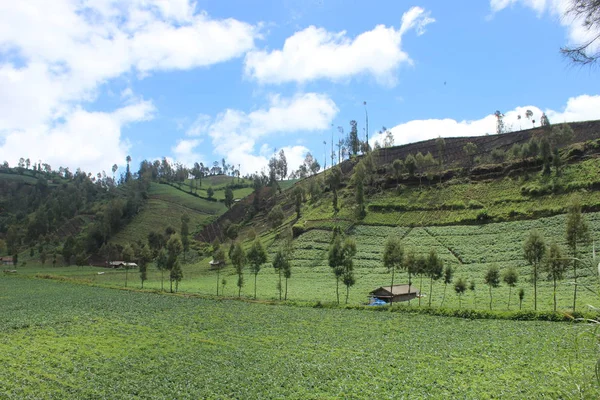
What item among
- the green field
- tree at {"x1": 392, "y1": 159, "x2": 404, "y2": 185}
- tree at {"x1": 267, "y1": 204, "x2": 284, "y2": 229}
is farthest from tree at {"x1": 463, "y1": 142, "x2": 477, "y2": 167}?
the green field

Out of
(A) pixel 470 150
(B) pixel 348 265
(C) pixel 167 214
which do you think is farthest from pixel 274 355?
(C) pixel 167 214

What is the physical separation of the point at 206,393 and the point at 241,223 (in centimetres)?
12532

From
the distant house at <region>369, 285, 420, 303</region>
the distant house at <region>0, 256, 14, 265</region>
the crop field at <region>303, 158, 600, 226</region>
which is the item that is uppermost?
the crop field at <region>303, 158, 600, 226</region>

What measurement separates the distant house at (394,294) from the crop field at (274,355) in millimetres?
8352

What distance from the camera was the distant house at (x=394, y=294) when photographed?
49478mm

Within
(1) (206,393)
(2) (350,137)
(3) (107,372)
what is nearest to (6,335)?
(3) (107,372)

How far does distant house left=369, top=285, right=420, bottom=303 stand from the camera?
4948 centimetres

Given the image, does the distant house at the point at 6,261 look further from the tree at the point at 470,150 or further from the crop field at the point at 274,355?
the tree at the point at 470,150

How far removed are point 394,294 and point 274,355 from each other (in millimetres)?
27691

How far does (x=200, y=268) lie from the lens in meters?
102

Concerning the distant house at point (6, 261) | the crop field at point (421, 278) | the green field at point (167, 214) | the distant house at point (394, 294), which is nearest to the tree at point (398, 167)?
the crop field at point (421, 278)

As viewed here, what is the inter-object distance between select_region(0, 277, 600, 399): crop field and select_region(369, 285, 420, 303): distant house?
8352 millimetres

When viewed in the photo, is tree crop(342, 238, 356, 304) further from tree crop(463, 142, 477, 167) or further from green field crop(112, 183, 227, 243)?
green field crop(112, 183, 227, 243)

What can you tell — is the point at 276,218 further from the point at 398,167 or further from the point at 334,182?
the point at 398,167
